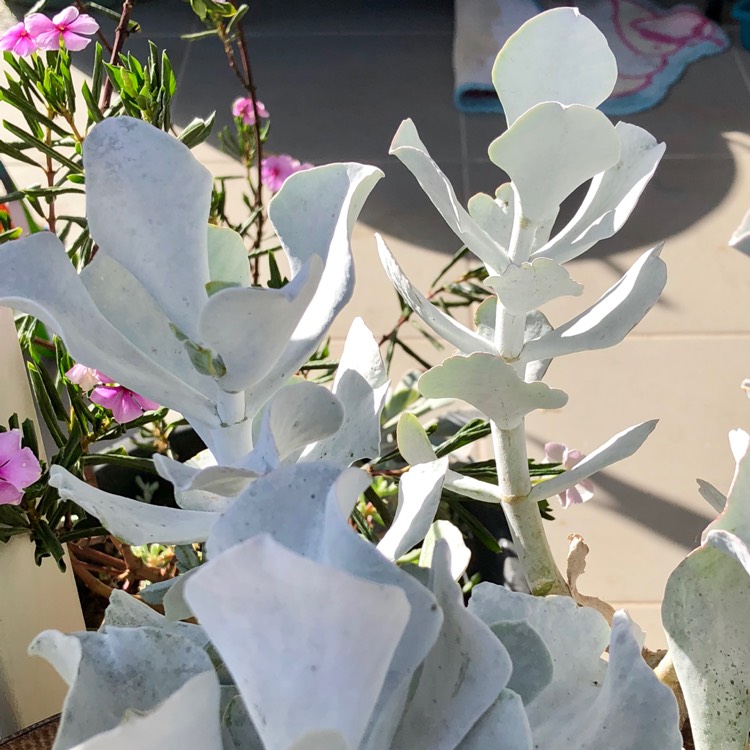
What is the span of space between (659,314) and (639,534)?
0.36m

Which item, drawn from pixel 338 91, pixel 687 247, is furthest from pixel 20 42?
pixel 338 91

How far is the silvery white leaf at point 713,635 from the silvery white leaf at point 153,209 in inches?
4.8

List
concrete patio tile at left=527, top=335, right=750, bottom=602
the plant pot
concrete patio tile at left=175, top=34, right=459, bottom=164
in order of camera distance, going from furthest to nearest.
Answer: the plant pot < concrete patio tile at left=175, top=34, right=459, bottom=164 < concrete patio tile at left=527, top=335, right=750, bottom=602

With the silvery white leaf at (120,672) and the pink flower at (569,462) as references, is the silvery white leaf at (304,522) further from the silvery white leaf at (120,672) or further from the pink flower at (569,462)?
the pink flower at (569,462)

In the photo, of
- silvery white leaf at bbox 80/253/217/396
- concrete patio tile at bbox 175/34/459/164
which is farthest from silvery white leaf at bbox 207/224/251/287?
concrete patio tile at bbox 175/34/459/164

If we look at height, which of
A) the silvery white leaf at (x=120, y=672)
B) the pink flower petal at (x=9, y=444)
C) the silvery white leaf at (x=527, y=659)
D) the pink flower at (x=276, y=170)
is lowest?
the pink flower at (x=276, y=170)

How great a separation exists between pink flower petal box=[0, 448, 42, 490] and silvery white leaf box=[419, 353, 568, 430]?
0.18m

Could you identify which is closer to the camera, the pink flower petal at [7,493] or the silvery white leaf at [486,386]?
the silvery white leaf at [486,386]

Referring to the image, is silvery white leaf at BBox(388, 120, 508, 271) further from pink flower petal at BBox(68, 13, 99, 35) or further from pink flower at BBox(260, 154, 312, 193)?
pink flower at BBox(260, 154, 312, 193)

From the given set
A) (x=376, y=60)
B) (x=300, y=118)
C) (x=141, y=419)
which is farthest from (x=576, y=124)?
(x=376, y=60)

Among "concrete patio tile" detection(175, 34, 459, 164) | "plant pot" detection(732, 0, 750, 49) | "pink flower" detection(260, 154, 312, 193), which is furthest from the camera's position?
"plant pot" detection(732, 0, 750, 49)

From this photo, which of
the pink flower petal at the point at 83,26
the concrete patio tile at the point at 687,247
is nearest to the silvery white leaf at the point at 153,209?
the pink flower petal at the point at 83,26

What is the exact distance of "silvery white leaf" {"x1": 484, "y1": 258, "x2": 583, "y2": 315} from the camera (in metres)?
0.22

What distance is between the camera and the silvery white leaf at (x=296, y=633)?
0.39 feet
